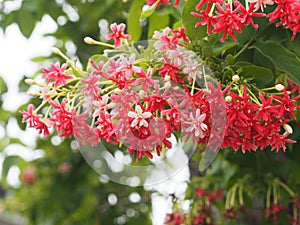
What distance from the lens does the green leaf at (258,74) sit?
890 mm

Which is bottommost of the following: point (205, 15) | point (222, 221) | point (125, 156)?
point (222, 221)

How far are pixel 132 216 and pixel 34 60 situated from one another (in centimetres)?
72

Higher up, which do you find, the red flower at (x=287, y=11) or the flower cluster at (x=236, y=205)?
the red flower at (x=287, y=11)

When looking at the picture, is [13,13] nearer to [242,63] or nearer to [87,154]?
[87,154]

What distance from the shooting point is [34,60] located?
181cm

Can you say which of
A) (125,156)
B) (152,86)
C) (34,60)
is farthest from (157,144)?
(34,60)

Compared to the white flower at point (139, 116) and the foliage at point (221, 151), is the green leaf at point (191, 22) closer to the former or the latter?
the foliage at point (221, 151)

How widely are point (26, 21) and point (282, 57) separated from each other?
840mm

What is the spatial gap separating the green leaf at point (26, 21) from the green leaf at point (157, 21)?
0.42 m

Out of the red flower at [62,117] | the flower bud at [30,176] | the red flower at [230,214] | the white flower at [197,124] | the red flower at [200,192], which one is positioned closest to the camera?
the white flower at [197,124]

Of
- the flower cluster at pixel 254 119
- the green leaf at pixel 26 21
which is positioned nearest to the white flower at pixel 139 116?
the flower cluster at pixel 254 119

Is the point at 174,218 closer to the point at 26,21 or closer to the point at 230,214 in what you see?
the point at 230,214

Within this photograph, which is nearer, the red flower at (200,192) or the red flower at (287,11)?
the red flower at (287,11)

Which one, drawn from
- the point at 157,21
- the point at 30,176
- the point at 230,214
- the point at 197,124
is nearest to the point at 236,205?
the point at 230,214
